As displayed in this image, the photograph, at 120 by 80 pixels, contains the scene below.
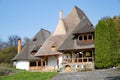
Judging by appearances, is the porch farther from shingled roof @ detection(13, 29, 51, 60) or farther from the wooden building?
shingled roof @ detection(13, 29, 51, 60)

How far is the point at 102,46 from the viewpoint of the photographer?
30234mm

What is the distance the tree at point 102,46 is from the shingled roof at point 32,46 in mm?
11796

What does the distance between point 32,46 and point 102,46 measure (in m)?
14.3

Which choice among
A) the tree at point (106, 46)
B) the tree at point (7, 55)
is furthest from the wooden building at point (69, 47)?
the tree at point (7, 55)

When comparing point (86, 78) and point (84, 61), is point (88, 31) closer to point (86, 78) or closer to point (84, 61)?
point (84, 61)

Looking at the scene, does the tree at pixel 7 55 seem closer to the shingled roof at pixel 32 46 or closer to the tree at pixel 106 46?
the shingled roof at pixel 32 46

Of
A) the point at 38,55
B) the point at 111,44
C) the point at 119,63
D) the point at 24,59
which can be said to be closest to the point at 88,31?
the point at 111,44

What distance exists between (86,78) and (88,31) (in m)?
13.5

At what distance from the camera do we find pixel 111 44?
30.6 meters

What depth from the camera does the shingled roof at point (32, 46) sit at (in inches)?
1566

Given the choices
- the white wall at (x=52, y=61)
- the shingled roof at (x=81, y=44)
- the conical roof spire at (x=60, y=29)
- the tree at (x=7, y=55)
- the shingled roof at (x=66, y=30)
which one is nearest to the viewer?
the shingled roof at (x=81, y=44)

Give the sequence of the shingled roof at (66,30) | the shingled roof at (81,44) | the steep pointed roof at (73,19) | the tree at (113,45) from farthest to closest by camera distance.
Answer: the steep pointed roof at (73,19), the shingled roof at (66,30), the shingled roof at (81,44), the tree at (113,45)

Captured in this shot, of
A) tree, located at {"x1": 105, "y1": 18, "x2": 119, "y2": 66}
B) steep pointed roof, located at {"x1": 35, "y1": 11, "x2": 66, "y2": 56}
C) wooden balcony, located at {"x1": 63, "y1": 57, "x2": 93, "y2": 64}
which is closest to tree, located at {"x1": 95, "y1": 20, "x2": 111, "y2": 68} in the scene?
tree, located at {"x1": 105, "y1": 18, "x2": 119, "y2": 66}

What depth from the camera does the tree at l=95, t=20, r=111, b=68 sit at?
29.7 meters
